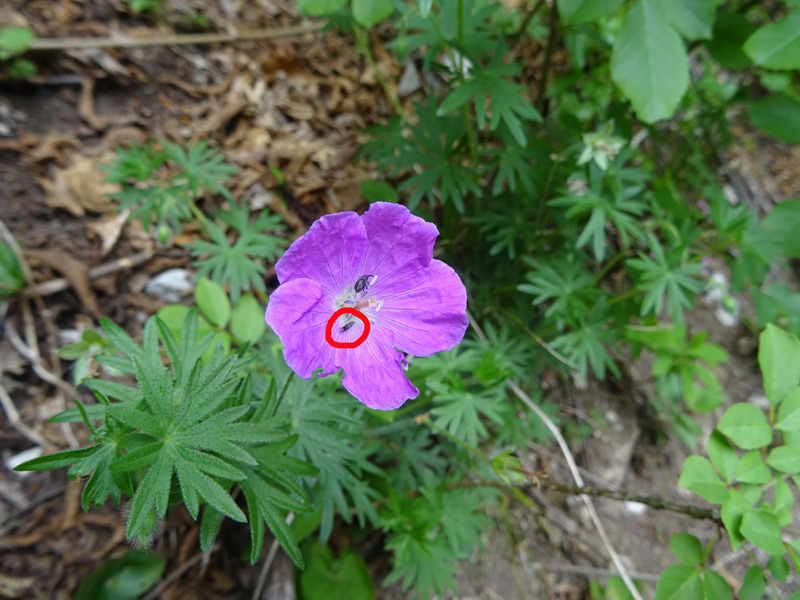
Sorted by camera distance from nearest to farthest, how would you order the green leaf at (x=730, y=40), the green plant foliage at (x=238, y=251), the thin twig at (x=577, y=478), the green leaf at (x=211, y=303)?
the thin twig at (x=577, y=478)
the green leaf at (x=211, y=303)
the green plant foliage at (x=238, y=251)
the green leaf at (x=730, y=40)

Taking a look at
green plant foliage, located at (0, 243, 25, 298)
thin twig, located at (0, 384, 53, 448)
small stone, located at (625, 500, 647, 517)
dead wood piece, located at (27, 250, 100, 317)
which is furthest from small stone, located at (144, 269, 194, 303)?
small stone, located at (625, 500, 647, 517)

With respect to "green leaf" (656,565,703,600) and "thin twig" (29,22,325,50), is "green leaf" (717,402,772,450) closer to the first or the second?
Answer: "green leaf" (656,565,703,600)

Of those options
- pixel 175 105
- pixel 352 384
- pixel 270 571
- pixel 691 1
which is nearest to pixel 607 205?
pixel 691 1

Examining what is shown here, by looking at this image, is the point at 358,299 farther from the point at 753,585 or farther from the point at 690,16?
the point at 690,16

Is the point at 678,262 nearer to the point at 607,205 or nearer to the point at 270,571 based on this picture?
the point at 607,205

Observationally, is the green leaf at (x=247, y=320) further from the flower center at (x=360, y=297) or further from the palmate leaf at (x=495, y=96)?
the palmate leaf at (x=495, y=96)

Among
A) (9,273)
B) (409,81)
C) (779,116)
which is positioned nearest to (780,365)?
(779,116)

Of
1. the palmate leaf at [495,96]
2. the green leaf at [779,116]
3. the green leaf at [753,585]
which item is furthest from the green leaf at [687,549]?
the green leaf at [779,116]
